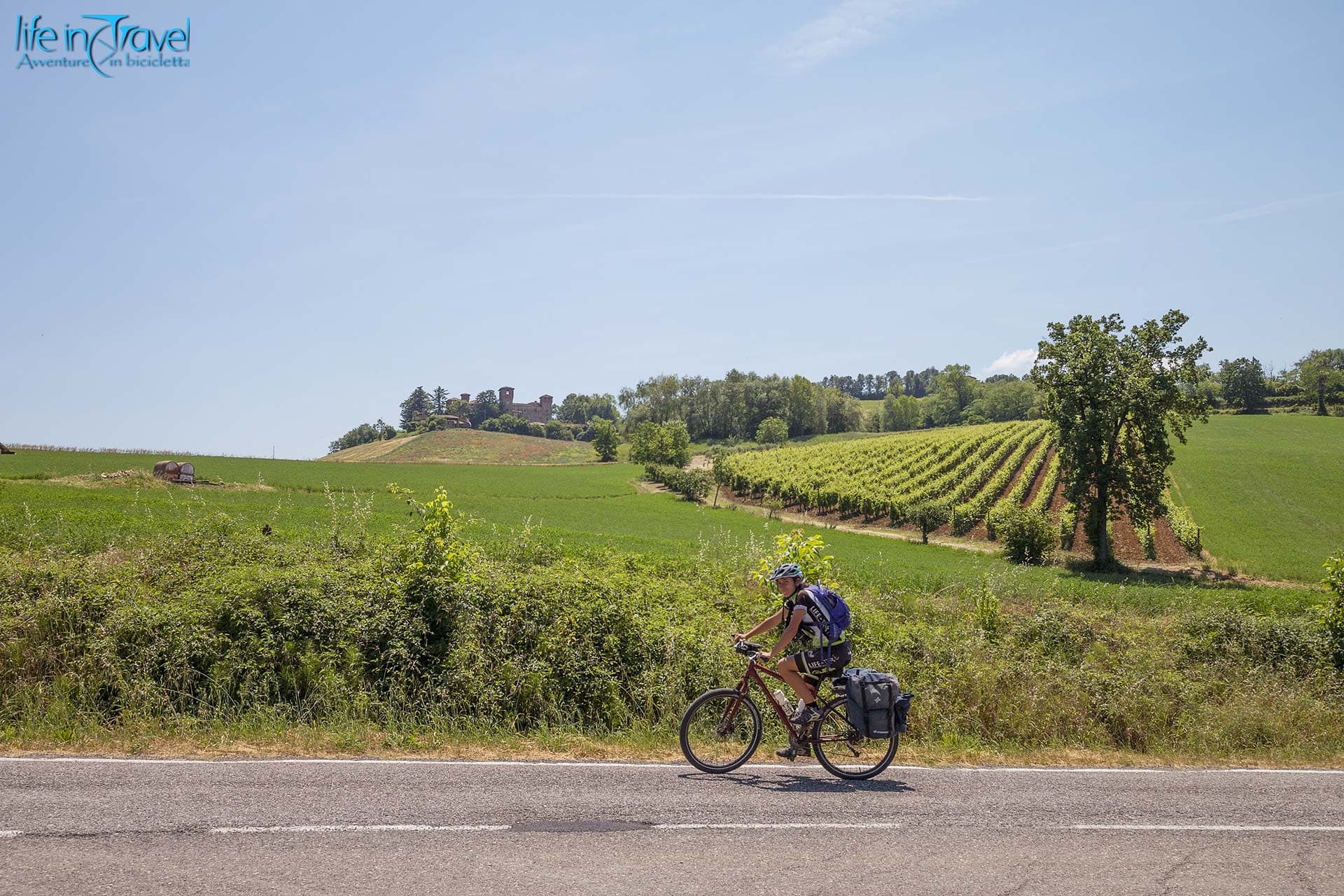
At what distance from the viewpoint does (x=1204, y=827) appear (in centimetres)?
660

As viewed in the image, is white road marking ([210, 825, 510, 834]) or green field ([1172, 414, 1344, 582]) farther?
green field ([1172, 414, 1344, 582])

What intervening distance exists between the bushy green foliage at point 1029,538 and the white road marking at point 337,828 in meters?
35.8

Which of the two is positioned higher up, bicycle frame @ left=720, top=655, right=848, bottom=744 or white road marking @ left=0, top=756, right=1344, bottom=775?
bicycle frame @ left=720, top=655, right=848, bottom=744

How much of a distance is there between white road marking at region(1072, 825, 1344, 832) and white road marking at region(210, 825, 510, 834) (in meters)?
4.80

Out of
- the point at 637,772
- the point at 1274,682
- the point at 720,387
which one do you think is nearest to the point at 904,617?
the point at 1274,682

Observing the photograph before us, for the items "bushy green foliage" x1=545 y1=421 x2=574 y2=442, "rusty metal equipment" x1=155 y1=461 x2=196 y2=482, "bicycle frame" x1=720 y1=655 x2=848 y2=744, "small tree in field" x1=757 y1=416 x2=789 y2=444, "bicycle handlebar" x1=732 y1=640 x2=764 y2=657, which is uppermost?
"bushy green foliage" x1=545 y1=421 x2=574 y2=442

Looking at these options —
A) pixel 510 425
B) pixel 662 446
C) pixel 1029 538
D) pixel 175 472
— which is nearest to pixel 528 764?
pixel 1029 538

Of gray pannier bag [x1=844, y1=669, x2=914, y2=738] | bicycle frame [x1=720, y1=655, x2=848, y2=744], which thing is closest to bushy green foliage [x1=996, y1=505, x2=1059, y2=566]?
gray pannier bag [x1=844, y1=669, x2=914, y2=738]

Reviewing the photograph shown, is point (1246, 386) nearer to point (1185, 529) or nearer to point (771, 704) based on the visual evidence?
point (1185, 529)

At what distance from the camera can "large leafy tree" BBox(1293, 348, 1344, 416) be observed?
101875mm

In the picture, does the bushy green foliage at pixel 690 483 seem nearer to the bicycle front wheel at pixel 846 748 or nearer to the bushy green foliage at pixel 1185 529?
the bushy green foliage at pixel 1185 529

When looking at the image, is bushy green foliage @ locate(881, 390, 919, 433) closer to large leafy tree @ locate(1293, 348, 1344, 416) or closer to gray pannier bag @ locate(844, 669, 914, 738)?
large leafy tree @ locate(1293, 348, 1344, 416)

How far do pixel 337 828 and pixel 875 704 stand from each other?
4823mm

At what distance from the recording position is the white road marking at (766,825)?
621 cm
